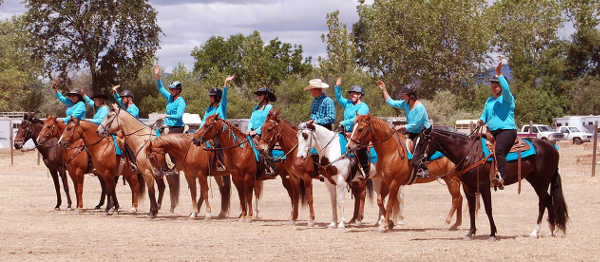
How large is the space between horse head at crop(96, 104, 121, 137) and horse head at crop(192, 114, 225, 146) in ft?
8.65

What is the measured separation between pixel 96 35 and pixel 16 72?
847 centimetres

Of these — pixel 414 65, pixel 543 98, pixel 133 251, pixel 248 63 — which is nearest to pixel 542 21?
pixel 543 98

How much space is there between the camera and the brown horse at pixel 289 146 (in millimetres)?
14367

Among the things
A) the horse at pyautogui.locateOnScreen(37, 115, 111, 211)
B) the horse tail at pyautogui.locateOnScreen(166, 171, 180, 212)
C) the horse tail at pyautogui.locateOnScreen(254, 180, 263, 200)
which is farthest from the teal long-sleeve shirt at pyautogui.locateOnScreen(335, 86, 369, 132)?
the horse at pyautogui.locateOnScreen(37, 115, 111, 211)

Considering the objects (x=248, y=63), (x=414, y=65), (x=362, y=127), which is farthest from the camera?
(x=248, y=63)

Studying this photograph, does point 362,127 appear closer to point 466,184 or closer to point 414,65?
point 466,184

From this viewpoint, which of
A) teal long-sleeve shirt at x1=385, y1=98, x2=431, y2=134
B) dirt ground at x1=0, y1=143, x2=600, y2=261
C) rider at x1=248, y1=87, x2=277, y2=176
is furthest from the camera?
rider at x1=248, y1=87, x2=277, y2=176

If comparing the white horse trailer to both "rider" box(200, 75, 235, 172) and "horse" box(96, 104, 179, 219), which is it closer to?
"rider" box(200, 75, 235, 172)

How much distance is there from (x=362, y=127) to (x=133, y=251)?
4450mm

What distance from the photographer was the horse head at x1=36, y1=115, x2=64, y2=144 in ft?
58.8

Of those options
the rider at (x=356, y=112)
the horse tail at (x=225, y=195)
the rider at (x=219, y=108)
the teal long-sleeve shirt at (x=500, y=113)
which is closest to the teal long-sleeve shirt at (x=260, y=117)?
the rider at (x=219, y=108)

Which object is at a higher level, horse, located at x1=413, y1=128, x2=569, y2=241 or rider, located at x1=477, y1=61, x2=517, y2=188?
rider, located at x1=477, y1=61, x2=517, y2=188

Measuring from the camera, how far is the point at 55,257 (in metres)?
10.8

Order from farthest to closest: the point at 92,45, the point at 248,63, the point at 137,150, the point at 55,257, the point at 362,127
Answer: the point at 248,63
the point at 92,45
the point at 137,150
the point at 362,127
the point at 55,257
